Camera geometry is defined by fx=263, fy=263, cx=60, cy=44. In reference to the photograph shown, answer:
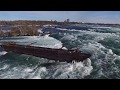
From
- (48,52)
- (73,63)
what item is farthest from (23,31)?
(73,63)

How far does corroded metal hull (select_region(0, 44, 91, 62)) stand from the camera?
16.9ft

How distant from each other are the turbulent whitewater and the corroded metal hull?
8cm

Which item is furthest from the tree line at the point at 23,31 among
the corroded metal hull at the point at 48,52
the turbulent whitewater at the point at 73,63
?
the corroded metal hull at the point at 48,52

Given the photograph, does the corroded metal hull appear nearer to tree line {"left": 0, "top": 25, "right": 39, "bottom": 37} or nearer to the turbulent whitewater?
the turbulent whitewater

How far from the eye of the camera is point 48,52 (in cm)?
533

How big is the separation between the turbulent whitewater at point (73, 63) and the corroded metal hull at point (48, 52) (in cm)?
8

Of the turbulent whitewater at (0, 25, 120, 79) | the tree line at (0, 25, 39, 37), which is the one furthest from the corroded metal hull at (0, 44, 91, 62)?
the tree line at (0, 25, 39, 37)

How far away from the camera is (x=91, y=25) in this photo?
5.34 m

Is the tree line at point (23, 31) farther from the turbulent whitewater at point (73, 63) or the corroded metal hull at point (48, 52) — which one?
the corroded metal hull at point (48, 52)

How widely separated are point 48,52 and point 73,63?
1.92 feet

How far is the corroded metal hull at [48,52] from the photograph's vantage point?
5.15 meters
